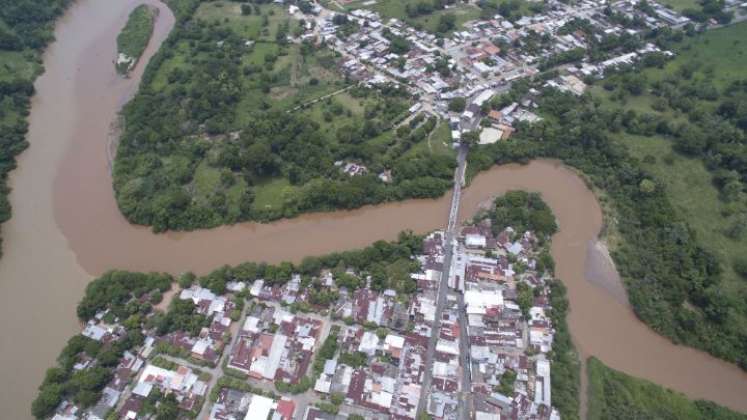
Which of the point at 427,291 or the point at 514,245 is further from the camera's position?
the point at 514,245

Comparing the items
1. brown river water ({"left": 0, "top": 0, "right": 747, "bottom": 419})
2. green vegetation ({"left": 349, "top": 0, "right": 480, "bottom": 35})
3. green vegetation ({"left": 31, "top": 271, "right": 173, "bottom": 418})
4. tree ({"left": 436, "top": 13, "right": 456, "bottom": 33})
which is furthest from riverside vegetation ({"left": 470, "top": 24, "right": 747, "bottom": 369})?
green vegetation ({"left": 31, "top": 271, "right": 173, "bottom": 418})

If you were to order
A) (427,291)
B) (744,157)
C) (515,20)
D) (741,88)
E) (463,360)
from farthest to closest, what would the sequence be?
1. (515,20)
2. (741,88)
3. (744,157)
4. (427,291)
5. (463,360)

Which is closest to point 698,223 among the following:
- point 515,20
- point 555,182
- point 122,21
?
point 555,182

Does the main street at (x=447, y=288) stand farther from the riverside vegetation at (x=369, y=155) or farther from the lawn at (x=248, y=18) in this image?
the lawn at (x=248, y=18)

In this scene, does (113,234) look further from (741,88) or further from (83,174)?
(741,88)

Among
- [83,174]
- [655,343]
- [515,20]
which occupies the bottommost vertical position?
[655,343]

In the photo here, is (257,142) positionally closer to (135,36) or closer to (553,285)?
(553,285)

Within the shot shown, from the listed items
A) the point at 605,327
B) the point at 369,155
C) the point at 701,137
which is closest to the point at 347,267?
the point at 369,155

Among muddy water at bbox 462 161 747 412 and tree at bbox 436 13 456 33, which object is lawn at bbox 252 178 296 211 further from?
tree at bbox 436 13 456 33
